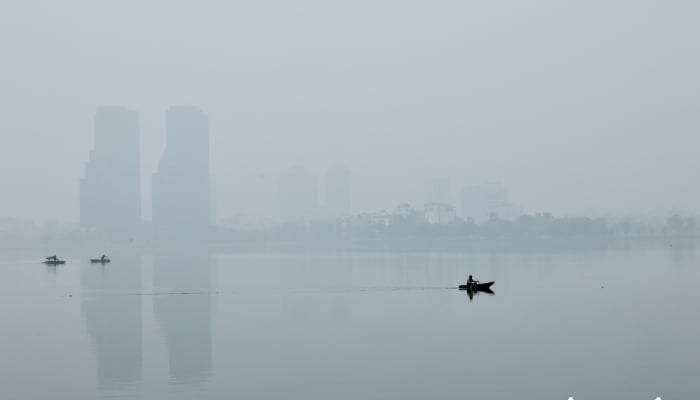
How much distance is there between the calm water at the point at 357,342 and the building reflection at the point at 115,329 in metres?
0.11

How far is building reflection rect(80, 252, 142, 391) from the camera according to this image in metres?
24.2

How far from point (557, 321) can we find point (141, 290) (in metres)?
35.8

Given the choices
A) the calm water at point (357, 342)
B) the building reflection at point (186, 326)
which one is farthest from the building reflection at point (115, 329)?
the building reflection at point (186, 326)

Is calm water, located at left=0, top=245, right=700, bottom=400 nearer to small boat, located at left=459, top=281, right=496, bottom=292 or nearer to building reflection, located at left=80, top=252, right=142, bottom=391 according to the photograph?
building reflection, located at left=80, top=252, right=142, bottom=391

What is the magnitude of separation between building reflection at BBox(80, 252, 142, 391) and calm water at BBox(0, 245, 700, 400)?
113 millimetres

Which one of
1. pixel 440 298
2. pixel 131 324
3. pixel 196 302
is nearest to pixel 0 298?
pixel 196 302

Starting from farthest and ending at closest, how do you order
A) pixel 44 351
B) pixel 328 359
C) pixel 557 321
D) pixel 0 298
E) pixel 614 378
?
pixel 0 298, pixel 557 321, pixel 44 351, pixel 328 359, pixel 614 378

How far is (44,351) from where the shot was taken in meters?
28.9

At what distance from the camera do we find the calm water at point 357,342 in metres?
22.2

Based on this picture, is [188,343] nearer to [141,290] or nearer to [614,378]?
[614,378]

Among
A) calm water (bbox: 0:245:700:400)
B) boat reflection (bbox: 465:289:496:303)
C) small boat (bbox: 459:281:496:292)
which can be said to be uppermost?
small boat (bbox: 459:281:496:292)

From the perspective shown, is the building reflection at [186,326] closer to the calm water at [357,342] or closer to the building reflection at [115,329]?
the calm water at [357,342]

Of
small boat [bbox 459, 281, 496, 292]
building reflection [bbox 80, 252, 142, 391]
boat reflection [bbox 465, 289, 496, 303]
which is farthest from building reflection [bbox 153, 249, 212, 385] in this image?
small boat [bbox 459, 281, 496, 292]

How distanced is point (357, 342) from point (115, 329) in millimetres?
13172
